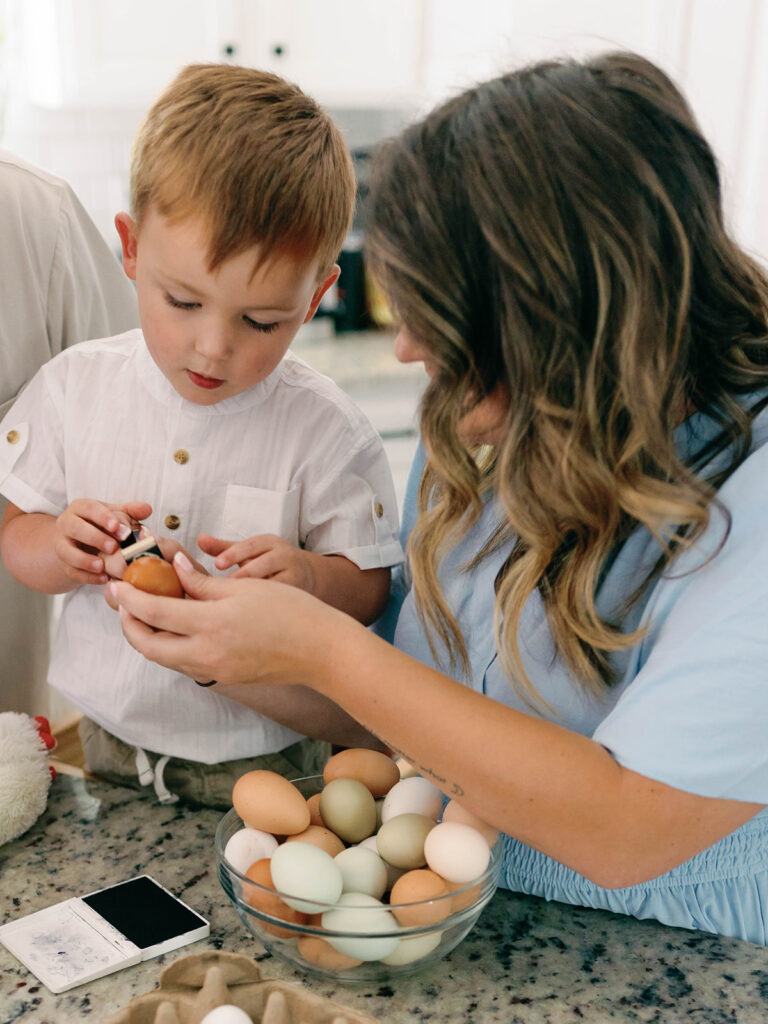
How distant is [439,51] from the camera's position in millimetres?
3346

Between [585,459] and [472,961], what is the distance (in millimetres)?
446

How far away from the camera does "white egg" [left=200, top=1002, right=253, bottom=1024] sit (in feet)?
2.38

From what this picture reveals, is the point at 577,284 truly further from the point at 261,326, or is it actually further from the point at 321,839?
the point at 321,839

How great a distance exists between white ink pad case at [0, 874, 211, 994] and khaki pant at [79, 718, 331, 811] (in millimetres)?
208

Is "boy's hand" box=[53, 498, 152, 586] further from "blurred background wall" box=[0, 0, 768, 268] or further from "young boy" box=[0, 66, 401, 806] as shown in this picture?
"blurred background wall" box=[0, 0, 768, 268]

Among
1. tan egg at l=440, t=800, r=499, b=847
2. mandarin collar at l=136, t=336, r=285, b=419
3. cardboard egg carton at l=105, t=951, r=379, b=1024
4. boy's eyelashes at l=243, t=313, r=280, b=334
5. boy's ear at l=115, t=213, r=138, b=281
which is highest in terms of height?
boy's ear at l=115, t=213, r=138, b=281

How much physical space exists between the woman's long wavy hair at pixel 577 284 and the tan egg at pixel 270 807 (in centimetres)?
31

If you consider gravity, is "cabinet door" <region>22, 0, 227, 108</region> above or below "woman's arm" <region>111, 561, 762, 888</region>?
above

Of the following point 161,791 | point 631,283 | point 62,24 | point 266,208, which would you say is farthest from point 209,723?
point 62,24

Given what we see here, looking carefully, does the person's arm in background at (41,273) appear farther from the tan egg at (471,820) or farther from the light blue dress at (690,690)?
the tan egg at (471,820)

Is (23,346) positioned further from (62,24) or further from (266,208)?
(62,24)

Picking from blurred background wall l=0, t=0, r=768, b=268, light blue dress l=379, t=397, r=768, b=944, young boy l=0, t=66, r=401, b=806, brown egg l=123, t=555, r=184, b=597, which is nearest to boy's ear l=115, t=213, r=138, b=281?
young boy l=0, t=66, r=401, b=806

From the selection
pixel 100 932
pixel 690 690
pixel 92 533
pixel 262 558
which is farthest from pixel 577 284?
pixel 100 932

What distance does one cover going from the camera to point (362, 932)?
794 millimetres
